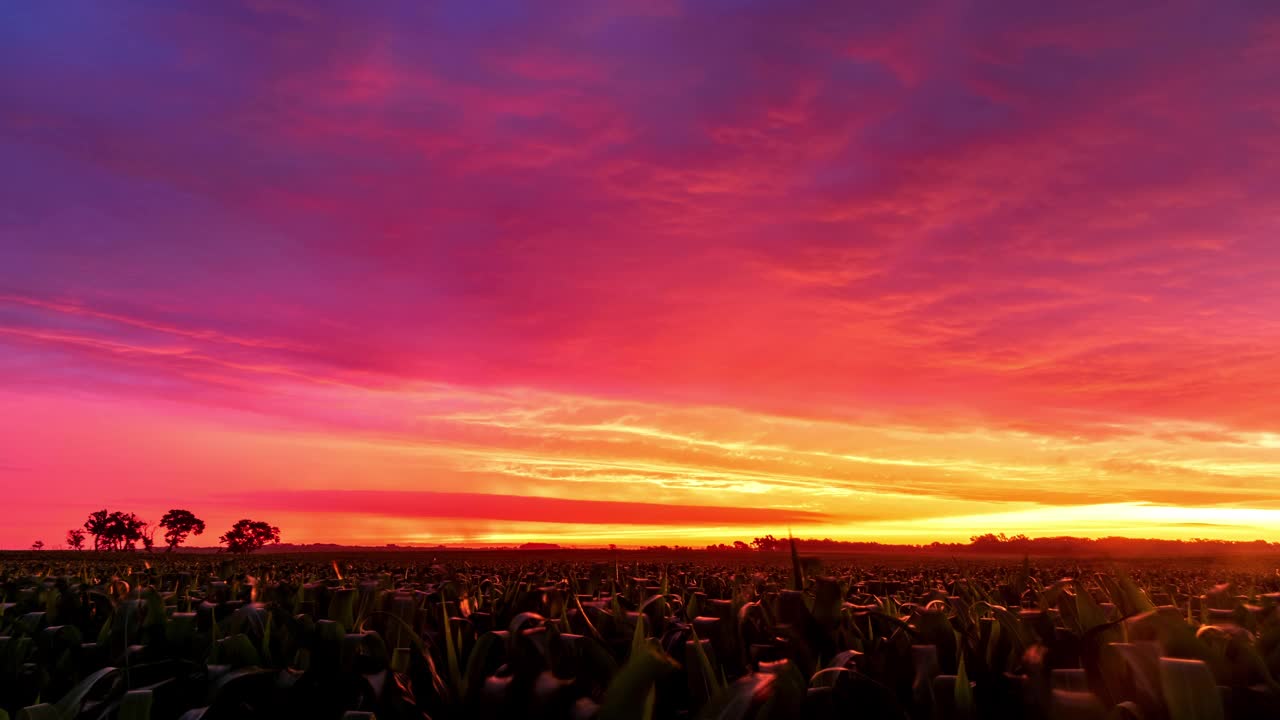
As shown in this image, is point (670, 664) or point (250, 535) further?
point (250, 535)

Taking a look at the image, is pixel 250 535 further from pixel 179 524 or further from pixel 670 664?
pixel 670 664

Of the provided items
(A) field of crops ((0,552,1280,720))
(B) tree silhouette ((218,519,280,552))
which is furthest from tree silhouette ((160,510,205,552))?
(A) field of crops ((0,552,1280,720))

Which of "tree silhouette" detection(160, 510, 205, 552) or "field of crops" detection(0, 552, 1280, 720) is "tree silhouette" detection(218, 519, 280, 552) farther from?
"field of crops" detection(0, 552, 1280, 720)

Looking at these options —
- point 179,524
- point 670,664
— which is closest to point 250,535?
point 179,524

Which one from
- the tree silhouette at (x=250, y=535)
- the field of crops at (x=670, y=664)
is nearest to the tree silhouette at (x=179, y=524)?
the tree silhouette at (x=250, y=535)

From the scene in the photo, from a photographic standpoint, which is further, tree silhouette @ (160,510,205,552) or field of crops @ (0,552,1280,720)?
tree silhouette @ (160,510,205,552)

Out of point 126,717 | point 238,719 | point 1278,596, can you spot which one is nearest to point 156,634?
point 238,719

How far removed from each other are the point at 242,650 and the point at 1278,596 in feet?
27.0

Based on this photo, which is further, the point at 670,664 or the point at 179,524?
the point at 179,524

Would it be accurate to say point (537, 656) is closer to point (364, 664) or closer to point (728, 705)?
point (364, 664)

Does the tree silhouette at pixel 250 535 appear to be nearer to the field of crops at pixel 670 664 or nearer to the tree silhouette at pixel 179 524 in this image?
the tree silhouette at pixel 179 524

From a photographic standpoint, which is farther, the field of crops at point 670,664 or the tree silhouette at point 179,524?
the tree silhouette at point 179,524

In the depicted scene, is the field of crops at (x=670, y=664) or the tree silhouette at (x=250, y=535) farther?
the tree silhouette at (x=250, y=535)

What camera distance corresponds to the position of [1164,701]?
2.53m
